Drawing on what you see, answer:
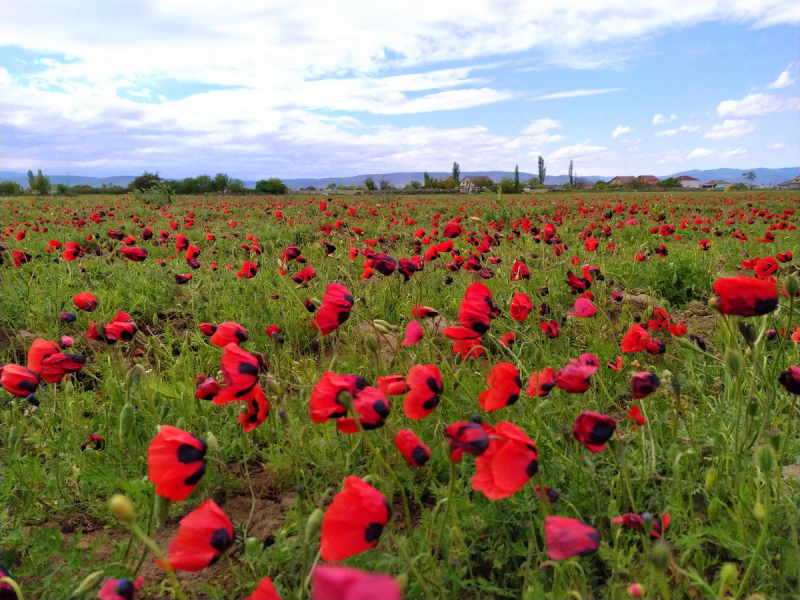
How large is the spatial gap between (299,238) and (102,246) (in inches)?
111

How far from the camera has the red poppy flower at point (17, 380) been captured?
1747mm

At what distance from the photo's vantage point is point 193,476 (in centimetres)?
121

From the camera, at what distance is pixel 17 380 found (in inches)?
69.4

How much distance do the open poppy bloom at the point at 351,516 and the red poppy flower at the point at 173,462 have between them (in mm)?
386

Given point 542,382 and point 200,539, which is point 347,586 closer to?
point 200,539

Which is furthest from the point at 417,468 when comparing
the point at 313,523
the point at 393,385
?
the point at 313,523

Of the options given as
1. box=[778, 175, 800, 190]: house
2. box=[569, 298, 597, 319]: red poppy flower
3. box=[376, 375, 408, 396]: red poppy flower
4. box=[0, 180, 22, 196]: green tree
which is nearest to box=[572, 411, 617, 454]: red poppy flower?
box=[376, 375, 408, 396]: red poppy flower

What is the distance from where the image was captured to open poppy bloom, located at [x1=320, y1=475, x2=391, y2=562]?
1.01m

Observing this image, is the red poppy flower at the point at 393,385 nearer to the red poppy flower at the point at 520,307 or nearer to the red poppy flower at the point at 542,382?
the red poppy flower at the point at 542,382

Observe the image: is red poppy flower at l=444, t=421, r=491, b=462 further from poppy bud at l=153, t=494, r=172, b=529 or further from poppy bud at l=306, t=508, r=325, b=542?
poppy bud at l=153, t=494, r=172, b=529

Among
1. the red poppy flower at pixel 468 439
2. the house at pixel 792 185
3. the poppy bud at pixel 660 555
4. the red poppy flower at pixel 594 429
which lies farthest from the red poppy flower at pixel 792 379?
the house at pixel 792 185

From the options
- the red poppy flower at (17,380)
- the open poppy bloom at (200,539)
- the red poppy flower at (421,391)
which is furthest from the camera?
the red poppy flower at (17,380)

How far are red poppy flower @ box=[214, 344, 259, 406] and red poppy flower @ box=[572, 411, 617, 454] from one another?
906mm

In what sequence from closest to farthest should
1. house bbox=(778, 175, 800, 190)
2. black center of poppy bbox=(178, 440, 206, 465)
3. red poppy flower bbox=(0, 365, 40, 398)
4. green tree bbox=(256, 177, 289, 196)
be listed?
black center of poppy bbox=(178, 440, 206, 465)
red poppy flower bbox=(0, 365, 40, 398)
house bbox=(778, 175, 800, 190)
green tree bbox=(256, 177, 289, 196)
